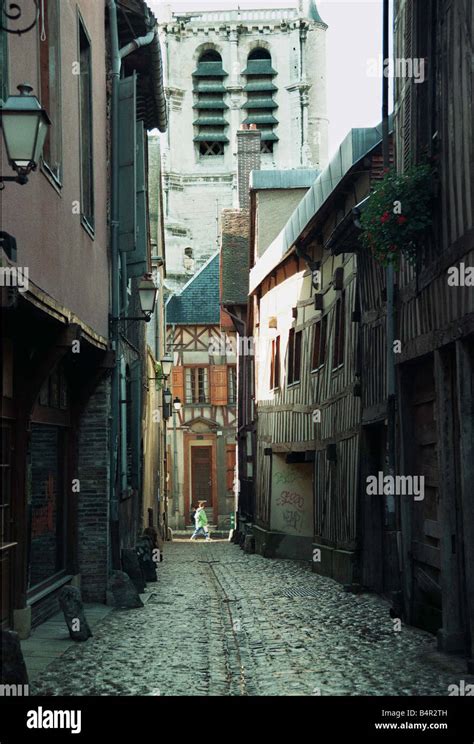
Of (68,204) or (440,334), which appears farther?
(68,204)

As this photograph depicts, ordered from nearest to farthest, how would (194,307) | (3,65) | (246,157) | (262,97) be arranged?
(3,65)
(246,157)
(194,307)
(262,97)

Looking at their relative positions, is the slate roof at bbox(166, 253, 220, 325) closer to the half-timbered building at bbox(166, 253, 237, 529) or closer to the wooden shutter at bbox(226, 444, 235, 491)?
the half-timbered building at bbox(166, 253, 237, 529)

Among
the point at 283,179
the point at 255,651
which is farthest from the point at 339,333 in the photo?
the point at 283,179

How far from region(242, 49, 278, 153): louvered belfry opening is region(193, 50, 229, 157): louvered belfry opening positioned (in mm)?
1497

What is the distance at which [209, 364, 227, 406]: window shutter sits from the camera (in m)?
42.6

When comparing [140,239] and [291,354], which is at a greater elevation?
[140,239]

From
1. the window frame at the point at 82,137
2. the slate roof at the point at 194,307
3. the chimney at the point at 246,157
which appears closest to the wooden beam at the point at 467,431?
the window frame at the point at 82,137

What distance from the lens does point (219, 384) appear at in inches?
1678

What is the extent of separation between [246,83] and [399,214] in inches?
2642

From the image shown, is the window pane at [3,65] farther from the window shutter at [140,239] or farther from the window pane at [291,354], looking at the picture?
the window pane at [291,354]

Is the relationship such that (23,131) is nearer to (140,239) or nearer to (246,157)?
(140,239)

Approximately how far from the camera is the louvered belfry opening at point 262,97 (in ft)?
244

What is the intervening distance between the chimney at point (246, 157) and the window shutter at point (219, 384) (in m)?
9.67

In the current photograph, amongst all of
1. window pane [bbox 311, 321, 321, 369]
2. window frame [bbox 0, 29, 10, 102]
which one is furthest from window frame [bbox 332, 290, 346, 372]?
window frame [bbox 0, 29, 10, 102]
